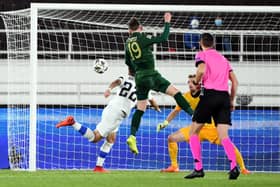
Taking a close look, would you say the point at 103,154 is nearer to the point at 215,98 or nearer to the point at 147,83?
the point at 147,83

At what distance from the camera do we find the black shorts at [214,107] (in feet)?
34.6

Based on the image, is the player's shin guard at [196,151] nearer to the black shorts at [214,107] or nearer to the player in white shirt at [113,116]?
the black shorts at [214,107]

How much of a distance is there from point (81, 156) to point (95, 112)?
3.06 meters

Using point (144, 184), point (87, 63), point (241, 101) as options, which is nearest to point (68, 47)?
point (87, 63)

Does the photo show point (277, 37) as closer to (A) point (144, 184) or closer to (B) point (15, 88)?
(B) point (15, 88)

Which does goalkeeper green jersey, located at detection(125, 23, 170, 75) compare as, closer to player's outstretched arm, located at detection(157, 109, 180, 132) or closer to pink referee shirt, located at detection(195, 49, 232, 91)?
player's outstretched arm, located at detection(157, 109, 180, 132)

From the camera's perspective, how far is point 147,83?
1232 cm

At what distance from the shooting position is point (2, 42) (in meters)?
21.5

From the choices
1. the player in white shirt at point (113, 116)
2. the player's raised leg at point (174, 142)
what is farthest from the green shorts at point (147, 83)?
the player's raised leg at point (174, 142)

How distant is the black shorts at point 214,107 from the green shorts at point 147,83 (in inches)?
70.8

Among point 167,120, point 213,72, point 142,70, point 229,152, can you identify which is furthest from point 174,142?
point 213,72

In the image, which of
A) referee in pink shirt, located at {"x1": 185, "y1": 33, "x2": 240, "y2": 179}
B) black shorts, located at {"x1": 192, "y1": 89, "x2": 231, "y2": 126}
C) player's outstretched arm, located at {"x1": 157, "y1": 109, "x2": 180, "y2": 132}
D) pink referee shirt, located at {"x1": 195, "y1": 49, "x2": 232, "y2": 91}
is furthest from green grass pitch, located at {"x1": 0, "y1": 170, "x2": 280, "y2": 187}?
player's outstretched arm, located at {"x1": 157, "y1": 109, "x2": 180, "y2": 132}

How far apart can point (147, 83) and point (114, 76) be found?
791 centimetres

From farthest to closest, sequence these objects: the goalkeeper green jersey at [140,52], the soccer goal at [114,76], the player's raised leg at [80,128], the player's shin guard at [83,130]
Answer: the soccer goal at [114,76], the player's shin guard at [83,130], the player's raised leg at [80,128], the goalkeeper green jersey at [140,52]
